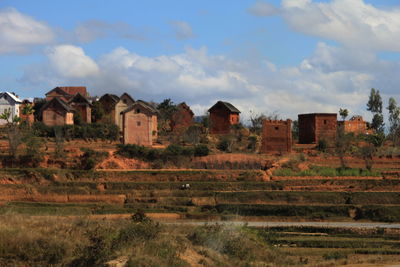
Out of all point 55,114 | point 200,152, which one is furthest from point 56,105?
point 200,152

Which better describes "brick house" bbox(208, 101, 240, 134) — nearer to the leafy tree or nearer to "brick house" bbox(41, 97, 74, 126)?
the leafy tree

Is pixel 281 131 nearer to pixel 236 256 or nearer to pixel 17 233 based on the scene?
pixel 236 256

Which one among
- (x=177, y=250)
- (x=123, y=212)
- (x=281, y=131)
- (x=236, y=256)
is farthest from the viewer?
(x=281, y=131)

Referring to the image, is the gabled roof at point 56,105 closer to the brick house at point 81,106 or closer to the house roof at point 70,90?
the brick house at point 81,106

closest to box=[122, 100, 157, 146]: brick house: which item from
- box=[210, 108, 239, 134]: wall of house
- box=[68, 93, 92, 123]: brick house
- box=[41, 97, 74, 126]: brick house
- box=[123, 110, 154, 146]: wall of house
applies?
box=[123, 110, 154, 146]: wall of house

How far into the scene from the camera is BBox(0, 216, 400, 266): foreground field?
19969 mm

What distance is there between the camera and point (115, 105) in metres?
74.7

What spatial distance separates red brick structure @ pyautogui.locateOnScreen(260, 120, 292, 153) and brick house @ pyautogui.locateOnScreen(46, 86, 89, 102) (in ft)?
107

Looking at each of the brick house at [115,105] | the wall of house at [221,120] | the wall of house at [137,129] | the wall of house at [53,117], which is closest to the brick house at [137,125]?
the wall of house at [137,129]

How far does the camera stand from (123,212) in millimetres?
38906

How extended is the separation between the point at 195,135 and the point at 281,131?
31.8 feet

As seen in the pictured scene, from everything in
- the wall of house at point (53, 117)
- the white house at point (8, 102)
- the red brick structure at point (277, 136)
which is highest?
the white house at point (8, 102)

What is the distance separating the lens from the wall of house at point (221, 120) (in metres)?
67.3

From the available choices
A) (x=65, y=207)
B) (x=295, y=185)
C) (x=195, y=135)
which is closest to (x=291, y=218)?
(x=295, y=185)
